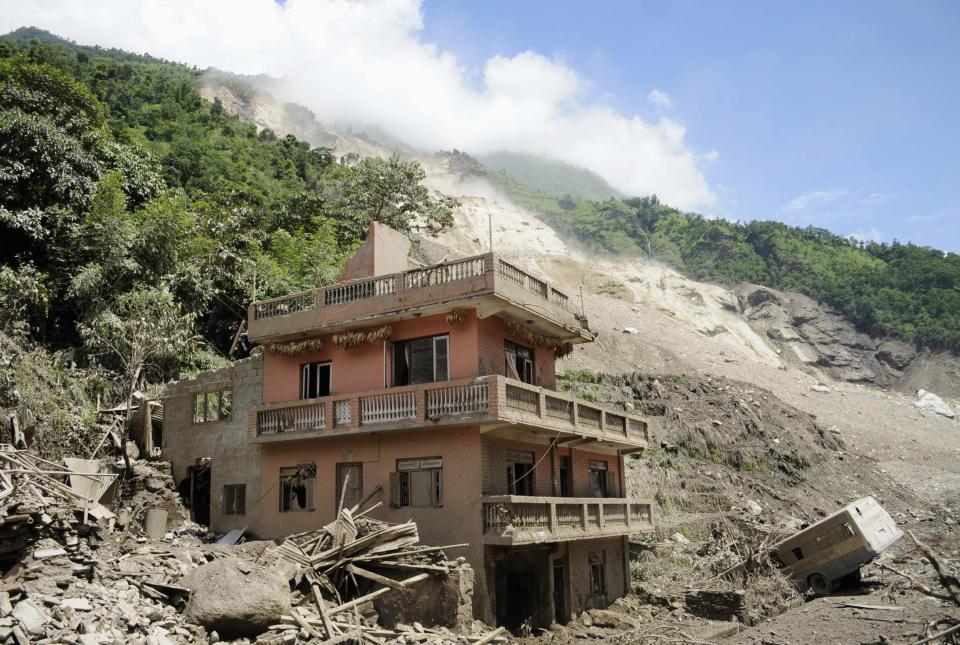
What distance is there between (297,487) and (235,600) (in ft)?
27.1

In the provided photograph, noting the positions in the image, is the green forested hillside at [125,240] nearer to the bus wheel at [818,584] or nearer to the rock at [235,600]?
the rock at [235,600]

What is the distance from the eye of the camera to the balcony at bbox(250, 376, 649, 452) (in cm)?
1952

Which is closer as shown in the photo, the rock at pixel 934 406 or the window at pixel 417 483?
the window at pixel 417 483

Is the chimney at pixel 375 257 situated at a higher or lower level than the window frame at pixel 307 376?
higher

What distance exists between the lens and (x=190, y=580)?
15.6m

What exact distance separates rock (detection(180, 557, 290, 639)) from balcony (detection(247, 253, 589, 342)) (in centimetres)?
852

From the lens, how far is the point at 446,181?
17262cm

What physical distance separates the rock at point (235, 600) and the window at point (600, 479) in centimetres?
1352

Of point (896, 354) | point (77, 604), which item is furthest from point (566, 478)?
point (896, 354)

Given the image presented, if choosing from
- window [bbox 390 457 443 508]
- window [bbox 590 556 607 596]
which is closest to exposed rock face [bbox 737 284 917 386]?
window [bbox 590 556 607 596]

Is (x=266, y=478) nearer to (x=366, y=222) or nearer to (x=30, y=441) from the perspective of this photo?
(x=30, y=441)

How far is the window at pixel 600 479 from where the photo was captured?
26594 millimetres

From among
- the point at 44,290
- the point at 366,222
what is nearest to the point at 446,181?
the point at 366,222

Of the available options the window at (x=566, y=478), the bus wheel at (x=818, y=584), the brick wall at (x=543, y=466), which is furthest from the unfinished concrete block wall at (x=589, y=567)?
the bus wheel at (x=818, y=584)
